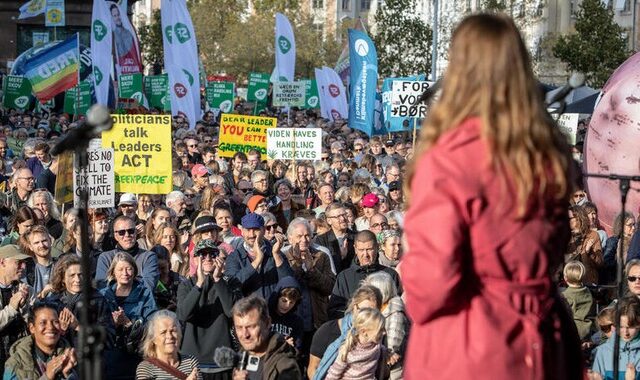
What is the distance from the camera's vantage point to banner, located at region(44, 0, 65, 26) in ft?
137

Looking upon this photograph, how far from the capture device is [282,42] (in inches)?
1422

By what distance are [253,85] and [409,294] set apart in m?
39.6

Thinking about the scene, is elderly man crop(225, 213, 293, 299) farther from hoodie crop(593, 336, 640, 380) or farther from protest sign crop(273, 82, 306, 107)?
protest sign crop(273, 82, 306, 107)

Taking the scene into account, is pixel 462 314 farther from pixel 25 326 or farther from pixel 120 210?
pixel 120 210

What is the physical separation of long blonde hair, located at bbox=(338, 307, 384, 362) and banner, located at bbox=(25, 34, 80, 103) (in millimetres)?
23497

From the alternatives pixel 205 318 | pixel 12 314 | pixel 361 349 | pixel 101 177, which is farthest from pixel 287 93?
pixel 361 349

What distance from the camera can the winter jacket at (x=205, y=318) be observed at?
937 cm

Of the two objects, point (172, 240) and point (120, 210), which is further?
point (120, 210)

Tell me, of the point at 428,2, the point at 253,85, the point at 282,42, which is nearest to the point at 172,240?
the point at 282,42

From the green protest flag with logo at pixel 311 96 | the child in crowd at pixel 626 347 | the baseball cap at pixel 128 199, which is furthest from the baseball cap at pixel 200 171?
the green protest flag with logo at pixel 311 96

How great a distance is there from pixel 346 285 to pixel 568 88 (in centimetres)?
521

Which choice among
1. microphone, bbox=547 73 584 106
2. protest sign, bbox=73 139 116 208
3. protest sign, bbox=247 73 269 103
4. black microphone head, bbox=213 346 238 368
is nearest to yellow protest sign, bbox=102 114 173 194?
protest sign, bbox=73 139 116 208

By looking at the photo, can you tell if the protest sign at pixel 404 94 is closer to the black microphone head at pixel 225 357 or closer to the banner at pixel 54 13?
the black microphone head at pixel 225 357

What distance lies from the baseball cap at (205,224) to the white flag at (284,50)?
78.2ft
